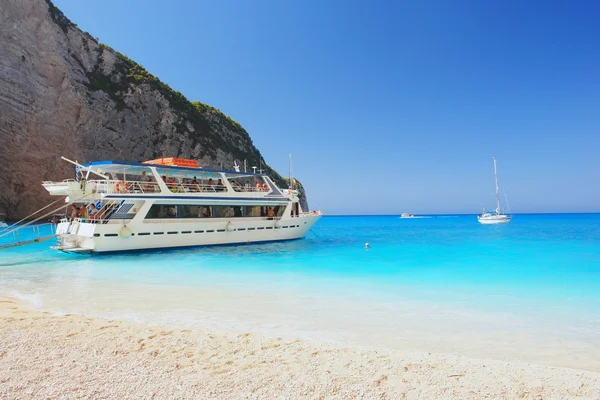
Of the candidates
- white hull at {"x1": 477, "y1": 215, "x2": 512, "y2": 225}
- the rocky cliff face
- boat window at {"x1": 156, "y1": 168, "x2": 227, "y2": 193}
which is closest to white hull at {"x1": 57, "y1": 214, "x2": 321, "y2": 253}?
boat window at {"x1": 156, "y1": 168, "x2": 227, "y2": 193}

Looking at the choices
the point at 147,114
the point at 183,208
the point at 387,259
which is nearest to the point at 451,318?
the point at 387,259

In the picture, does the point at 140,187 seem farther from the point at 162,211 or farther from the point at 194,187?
the point at 194,187

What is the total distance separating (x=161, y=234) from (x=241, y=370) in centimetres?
1725

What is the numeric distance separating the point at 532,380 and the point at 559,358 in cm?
160

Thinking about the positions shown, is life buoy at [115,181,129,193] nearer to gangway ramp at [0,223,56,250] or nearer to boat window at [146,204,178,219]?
boat window at [146,204,178,219]

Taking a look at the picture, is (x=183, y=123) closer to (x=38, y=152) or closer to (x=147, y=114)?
(x=147, y=114)

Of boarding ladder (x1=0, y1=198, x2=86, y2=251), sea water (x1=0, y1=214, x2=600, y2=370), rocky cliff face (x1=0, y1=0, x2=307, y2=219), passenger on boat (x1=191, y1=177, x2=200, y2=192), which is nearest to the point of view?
sea water (x1=0, y1=214, x2=600, y2=370)

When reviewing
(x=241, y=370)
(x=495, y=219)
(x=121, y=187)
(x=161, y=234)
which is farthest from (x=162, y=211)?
(x=495, y=219)

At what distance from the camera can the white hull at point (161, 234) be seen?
18192mm

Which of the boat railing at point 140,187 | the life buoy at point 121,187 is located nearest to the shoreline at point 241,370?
the life buoy at point 121,187

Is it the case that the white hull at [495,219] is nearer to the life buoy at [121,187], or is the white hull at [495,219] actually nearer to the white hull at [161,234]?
the white hull at [161,234]

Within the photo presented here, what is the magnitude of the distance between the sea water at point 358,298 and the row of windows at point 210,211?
3.95m

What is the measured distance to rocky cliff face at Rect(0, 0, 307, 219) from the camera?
38.7 metres

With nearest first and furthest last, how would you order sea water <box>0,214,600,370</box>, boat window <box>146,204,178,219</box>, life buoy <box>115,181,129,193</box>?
sea water <box>0,214,600,370</box>, life buoy <box>115,181,129,193</box>, boat window <box>146,204,178,219</box>
